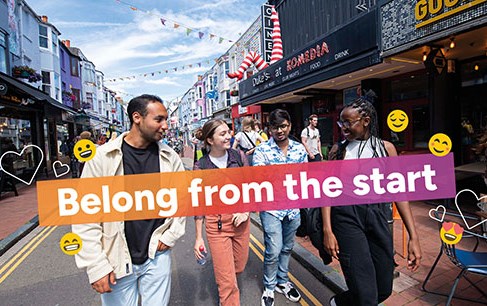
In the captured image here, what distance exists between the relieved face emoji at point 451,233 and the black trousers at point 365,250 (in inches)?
21.2

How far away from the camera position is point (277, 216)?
2.63 m

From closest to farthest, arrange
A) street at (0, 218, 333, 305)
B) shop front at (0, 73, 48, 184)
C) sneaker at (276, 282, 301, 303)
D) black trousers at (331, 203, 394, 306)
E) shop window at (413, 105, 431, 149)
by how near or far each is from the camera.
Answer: black trousers at (331, 203, 394, 306), sneaker at (276, 282, 301, 303), street at (0, 218, 333, 305), shop window at (413, 105, 431, 149), shop front at (0, 73, 48, 184)

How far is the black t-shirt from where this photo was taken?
1854mm

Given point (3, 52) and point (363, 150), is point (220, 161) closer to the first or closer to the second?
point (363, 150)

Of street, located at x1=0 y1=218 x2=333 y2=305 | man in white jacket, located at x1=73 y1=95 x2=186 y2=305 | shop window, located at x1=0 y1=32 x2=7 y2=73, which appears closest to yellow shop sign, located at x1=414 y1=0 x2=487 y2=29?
street, located at x1=0 y1=218 x2=333 y2=305

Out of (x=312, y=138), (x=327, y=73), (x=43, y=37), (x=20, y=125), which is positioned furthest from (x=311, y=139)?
(x=43, y=37)

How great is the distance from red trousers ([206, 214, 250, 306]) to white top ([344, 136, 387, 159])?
3.79 feet

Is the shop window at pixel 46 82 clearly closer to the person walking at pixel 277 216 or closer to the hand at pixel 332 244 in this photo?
the person walking at pixel 277 216

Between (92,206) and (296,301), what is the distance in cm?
226

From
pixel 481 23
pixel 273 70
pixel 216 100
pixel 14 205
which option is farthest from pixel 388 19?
pixel 216 100

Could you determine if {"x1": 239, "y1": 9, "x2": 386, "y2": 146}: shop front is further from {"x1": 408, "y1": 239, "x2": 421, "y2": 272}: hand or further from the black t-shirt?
the black t-shirt

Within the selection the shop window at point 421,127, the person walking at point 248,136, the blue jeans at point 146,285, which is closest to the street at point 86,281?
the blue jeans at point 146,285

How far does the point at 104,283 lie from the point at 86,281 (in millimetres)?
2424

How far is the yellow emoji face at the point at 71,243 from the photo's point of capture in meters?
1.65
